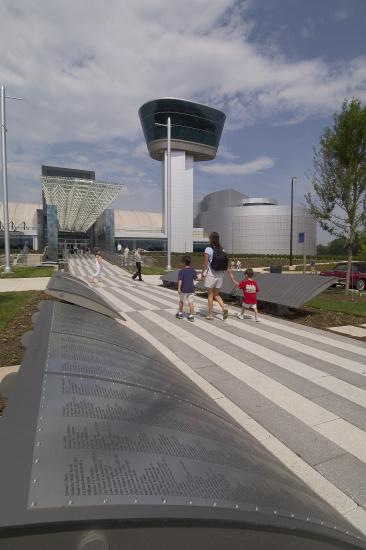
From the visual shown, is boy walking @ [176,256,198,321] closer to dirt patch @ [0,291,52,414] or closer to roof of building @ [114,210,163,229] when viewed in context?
dirt patch @ [0,291,52,414]

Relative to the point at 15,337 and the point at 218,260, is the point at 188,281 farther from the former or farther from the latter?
the point at 15,337

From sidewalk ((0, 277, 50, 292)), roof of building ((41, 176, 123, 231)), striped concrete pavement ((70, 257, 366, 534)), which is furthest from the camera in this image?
roof of building ((41, 176, 123, 231))

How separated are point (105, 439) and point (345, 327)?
7348 mm

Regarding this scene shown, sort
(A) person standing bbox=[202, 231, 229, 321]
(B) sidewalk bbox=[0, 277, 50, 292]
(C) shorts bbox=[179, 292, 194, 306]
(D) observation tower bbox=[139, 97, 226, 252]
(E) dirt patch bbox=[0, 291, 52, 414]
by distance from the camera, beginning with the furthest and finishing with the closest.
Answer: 1. (D) observation tower bbox=[139, 97, 226, 252]
2. (B) sidewalk bbox=[0, 277, 50, 292]
3. (C) shorts bbox=[179, 292, 194, 306]
4. (A) person standing bbox=[202, 231, 229, 321]
5. (E) dirt patch bbox=[0, 291, 52, 414]

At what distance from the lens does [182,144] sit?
65688 millimetres

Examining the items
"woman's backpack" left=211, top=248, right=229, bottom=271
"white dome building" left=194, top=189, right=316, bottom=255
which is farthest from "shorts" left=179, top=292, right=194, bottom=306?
"white dome building" left=194, top=189, right=316, bottom=255

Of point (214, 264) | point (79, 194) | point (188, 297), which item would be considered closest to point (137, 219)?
point (79, 194)

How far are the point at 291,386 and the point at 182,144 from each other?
6732 centimetres

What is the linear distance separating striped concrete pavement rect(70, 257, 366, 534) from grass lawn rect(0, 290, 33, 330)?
270 cm

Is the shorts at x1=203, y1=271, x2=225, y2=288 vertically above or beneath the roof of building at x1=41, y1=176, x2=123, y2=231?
beneath

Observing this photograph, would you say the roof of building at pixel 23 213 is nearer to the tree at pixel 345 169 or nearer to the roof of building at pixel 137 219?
the roof of building at pixel 137 219

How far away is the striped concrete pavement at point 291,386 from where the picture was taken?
2.69 meters

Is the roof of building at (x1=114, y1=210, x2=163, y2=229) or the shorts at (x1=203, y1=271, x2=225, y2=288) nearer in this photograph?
the shorts at (x1=203, y1=271, x2=225, y2=288)

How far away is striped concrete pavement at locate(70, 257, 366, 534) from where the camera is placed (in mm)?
2691
